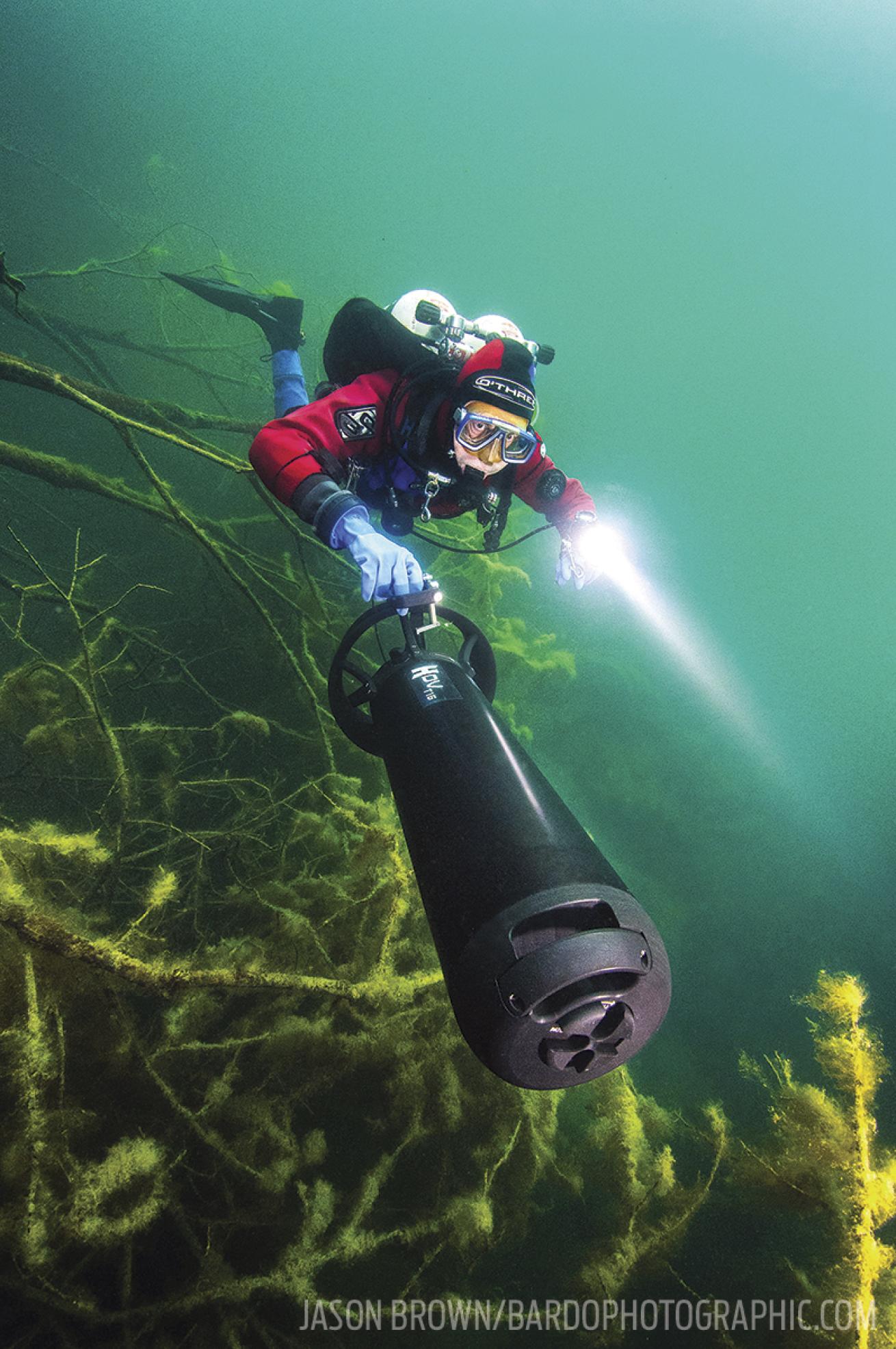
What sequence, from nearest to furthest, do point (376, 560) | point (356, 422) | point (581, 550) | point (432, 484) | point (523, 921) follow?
point (523, 921) < point (376, 560) < point (356, 422) < point (432, 484) < point (581, 550)

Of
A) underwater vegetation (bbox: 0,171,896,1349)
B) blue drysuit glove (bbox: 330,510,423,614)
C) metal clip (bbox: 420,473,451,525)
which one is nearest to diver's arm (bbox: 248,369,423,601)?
blue drysuit glove (bbox: 330,510,423,614)

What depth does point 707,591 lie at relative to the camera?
2170 cm

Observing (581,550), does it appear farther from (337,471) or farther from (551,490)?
(337,471)

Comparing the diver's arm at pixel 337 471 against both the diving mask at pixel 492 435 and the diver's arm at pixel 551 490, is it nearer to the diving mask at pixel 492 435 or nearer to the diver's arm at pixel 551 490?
the diving mask at pixel 492 435

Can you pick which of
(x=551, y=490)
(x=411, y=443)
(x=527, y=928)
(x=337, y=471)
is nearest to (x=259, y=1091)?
(x=527, y=928)

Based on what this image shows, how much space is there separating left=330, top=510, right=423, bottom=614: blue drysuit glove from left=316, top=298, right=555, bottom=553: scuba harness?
1.47 ft

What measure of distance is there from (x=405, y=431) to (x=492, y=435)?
46 cm

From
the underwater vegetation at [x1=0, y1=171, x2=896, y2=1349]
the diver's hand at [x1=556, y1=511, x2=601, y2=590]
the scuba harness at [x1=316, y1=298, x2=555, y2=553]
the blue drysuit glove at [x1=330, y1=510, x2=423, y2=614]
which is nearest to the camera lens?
the underwater vegetation at [x1=0, y1=171, x2=896, y2=1349]

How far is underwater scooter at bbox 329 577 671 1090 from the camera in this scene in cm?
107

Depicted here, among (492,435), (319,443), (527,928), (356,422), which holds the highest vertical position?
(492,435)

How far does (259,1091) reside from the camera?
2.55m

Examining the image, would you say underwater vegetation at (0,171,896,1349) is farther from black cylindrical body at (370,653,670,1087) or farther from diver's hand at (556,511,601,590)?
diver's hand at (556,511,601,590)

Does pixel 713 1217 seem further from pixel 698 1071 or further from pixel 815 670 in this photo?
pixel 815 670

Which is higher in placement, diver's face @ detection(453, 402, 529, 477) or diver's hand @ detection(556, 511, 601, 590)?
diver's face @ detection(453, 402, 529, 477)
